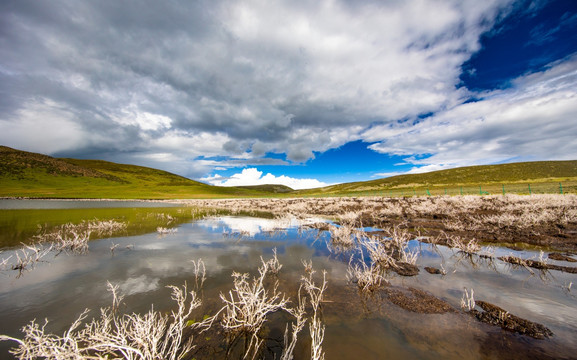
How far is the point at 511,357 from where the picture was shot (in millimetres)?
3293

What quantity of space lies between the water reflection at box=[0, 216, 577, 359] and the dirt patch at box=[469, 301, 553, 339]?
176 mm

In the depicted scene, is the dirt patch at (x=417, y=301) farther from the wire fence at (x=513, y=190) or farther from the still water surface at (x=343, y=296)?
the wire fence at (x=513, y=190)

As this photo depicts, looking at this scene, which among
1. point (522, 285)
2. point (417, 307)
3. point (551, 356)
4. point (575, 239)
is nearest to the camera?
point (551, 356)

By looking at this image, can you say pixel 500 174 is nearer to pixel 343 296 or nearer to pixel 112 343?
pixel 343 296

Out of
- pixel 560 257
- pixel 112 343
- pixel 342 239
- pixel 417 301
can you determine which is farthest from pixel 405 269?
pixel 112 343

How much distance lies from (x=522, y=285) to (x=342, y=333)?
539 centimetres

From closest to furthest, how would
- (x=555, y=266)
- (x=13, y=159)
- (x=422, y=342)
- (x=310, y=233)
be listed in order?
(x=422, y=342) < (x=555, y=266) < (x=310, y=233) < (x=13, y=159)

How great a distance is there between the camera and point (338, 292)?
551cm

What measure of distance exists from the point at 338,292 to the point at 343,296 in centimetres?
22

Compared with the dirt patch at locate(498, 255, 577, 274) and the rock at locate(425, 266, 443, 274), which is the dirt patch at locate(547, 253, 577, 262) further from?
the rock at locate(425, 266, 443, 274)

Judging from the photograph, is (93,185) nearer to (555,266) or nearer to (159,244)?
(159,244)

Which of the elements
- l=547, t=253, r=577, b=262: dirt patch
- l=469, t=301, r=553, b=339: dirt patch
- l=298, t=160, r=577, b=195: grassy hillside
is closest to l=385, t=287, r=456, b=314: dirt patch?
l=469, t=301, r=553, b=339: dirt patch

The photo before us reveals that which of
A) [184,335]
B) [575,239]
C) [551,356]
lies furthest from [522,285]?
[184,335]

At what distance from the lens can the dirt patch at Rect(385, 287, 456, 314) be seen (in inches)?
183
